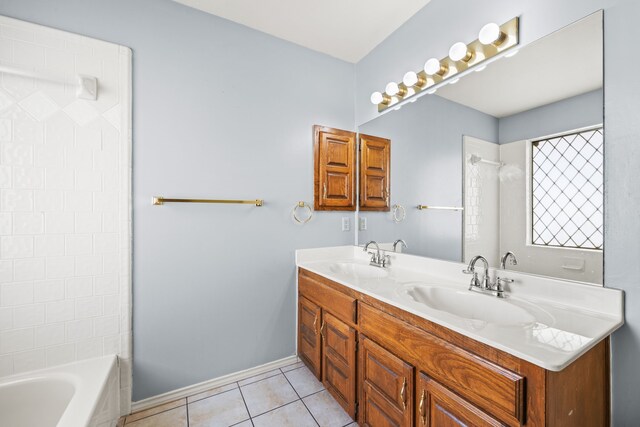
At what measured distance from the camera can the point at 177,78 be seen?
1709 millimetres

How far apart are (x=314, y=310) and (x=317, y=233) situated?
604mm

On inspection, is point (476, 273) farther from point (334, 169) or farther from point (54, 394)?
point (54, 394)

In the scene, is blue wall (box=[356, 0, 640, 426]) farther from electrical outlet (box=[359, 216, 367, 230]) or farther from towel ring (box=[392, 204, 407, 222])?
electrical outlet (box=[359, 216, 367, 230])

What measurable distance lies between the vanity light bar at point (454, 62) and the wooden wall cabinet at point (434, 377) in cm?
129

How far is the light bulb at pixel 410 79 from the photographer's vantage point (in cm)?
172

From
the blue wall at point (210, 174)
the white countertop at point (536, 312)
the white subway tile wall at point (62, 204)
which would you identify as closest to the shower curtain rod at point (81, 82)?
the white subway tile wall at point (62, 204)

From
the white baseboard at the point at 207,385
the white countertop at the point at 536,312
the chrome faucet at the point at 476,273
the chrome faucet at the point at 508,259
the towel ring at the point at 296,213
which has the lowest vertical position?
the white baseboard at the point at 207,385

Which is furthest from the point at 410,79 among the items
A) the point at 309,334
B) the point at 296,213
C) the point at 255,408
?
the point at 255,408

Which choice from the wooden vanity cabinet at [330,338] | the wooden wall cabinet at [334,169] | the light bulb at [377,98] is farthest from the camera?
the wooden wall cabinet at [334,169]

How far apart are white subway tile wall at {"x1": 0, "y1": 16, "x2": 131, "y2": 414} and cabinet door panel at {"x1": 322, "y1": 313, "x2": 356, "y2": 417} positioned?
113 cm

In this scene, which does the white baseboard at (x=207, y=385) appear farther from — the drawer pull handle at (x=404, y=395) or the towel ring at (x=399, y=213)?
the towel ring at (x=399, y=213)

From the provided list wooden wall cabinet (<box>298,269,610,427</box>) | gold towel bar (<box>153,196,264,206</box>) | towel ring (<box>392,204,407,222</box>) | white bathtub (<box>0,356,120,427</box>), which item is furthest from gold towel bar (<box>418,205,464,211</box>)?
white bathtub (<box>0,356,120,427</box>)

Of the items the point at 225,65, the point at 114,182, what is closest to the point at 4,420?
the point at 114,182

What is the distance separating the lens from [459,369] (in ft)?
2.97
